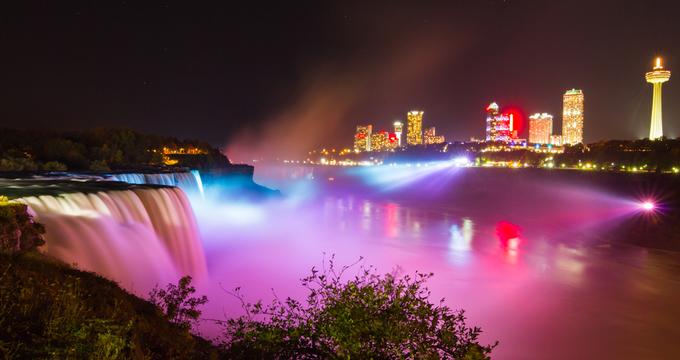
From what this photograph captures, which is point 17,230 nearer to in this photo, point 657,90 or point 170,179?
point 170,179

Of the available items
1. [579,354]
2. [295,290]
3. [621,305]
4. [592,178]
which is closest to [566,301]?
[621,305]

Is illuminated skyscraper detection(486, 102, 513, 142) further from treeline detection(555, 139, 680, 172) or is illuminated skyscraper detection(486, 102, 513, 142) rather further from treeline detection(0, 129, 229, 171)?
treeline detection(0, 129, 229, 171)

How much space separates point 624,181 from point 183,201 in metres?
52.4

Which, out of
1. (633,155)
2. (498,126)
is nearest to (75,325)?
(633,155)

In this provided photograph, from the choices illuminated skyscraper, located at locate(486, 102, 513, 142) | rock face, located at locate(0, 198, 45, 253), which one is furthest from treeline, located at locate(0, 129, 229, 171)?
illuminated skyscraper, located at locate(486, 102, 513, 142)

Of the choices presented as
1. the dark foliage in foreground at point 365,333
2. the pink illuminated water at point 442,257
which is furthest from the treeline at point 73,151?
the dark foliage in foreground at point 365,333

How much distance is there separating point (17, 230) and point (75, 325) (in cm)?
623

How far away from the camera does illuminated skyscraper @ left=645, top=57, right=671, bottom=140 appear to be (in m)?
100

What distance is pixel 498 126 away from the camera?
185875 mm

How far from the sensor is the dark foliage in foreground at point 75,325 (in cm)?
411

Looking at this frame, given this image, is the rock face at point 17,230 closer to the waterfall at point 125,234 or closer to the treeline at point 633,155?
the waterfall at point 125,234

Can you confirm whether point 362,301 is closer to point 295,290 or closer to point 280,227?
point 295,290

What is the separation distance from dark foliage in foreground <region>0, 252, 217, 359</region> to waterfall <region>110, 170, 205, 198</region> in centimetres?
1818

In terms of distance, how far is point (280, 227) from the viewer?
3406 cm
